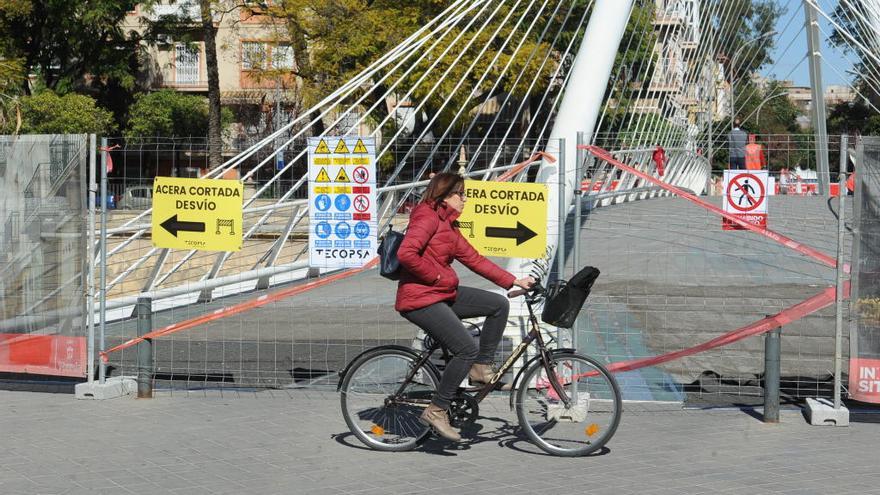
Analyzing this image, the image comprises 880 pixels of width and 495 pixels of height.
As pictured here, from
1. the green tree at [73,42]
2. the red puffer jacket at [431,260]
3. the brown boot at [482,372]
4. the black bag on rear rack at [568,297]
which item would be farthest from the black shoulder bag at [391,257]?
the green tree at [73,42]

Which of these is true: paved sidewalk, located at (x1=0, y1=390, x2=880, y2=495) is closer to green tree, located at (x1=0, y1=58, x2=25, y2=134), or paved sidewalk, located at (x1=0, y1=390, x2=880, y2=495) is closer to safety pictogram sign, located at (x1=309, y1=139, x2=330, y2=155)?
safety pictogram sign, located at (x1=309, y1=139, x2=330, y2=155)

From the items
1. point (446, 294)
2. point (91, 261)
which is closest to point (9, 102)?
point (91, 261)

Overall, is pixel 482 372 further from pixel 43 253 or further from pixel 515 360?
pixel 43 253

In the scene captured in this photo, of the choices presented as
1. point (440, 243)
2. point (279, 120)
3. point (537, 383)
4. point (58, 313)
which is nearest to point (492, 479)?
point (537, 383)

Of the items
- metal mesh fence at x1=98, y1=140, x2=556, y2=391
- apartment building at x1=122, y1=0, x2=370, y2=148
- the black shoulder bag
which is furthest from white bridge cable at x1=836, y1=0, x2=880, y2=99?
apartment building at x1=122, y1=0, x2=370, y2=148

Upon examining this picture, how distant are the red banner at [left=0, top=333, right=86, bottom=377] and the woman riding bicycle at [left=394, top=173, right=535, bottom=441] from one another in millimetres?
3204

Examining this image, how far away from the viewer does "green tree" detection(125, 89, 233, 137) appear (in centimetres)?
5038

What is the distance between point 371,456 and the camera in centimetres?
741

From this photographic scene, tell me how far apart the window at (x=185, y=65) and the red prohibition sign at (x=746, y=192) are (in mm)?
41562

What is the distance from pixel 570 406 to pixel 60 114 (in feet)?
126

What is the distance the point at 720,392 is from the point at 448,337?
304 centimetres

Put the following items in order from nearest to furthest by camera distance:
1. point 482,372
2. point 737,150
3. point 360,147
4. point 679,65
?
point 482,372 → point 360,147 → point 737,150 → point 679,65

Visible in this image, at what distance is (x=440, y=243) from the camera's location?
731 cm

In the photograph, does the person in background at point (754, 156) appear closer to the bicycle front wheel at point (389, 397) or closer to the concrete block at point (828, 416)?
the concrete block at point (828, 416)
